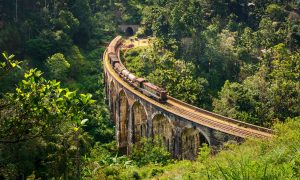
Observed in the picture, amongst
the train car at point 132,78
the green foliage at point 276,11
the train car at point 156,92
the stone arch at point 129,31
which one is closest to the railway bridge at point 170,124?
the train car at point 156,92

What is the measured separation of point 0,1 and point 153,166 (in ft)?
147

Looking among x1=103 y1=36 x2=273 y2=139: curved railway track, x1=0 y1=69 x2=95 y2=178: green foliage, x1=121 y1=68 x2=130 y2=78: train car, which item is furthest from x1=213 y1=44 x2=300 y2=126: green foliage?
x1=0 y1=69 x2=95 y2=178: green foliage

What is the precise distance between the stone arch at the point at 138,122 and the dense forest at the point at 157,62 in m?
3.11

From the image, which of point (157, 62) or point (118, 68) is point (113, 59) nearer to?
point (118, 68)

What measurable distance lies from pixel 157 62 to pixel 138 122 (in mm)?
15731

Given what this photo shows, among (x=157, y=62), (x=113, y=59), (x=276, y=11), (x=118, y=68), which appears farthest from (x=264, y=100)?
(x=276, y=11)

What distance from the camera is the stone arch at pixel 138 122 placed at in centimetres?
4617

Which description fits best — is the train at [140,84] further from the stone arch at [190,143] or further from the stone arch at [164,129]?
the stone arch at [190,143]

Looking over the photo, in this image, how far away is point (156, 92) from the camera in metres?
43.4

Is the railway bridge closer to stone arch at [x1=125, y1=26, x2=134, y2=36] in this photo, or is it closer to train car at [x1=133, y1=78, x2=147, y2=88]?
train car at [x1=133, y1=78, x2=147, y2=88]

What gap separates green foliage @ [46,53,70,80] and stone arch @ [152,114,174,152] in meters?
23.4

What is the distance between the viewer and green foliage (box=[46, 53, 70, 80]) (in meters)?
60.1

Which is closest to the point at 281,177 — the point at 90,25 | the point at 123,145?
the point at 123,145

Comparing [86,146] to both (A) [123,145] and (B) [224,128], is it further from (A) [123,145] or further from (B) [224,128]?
→ (A) [123,145]
